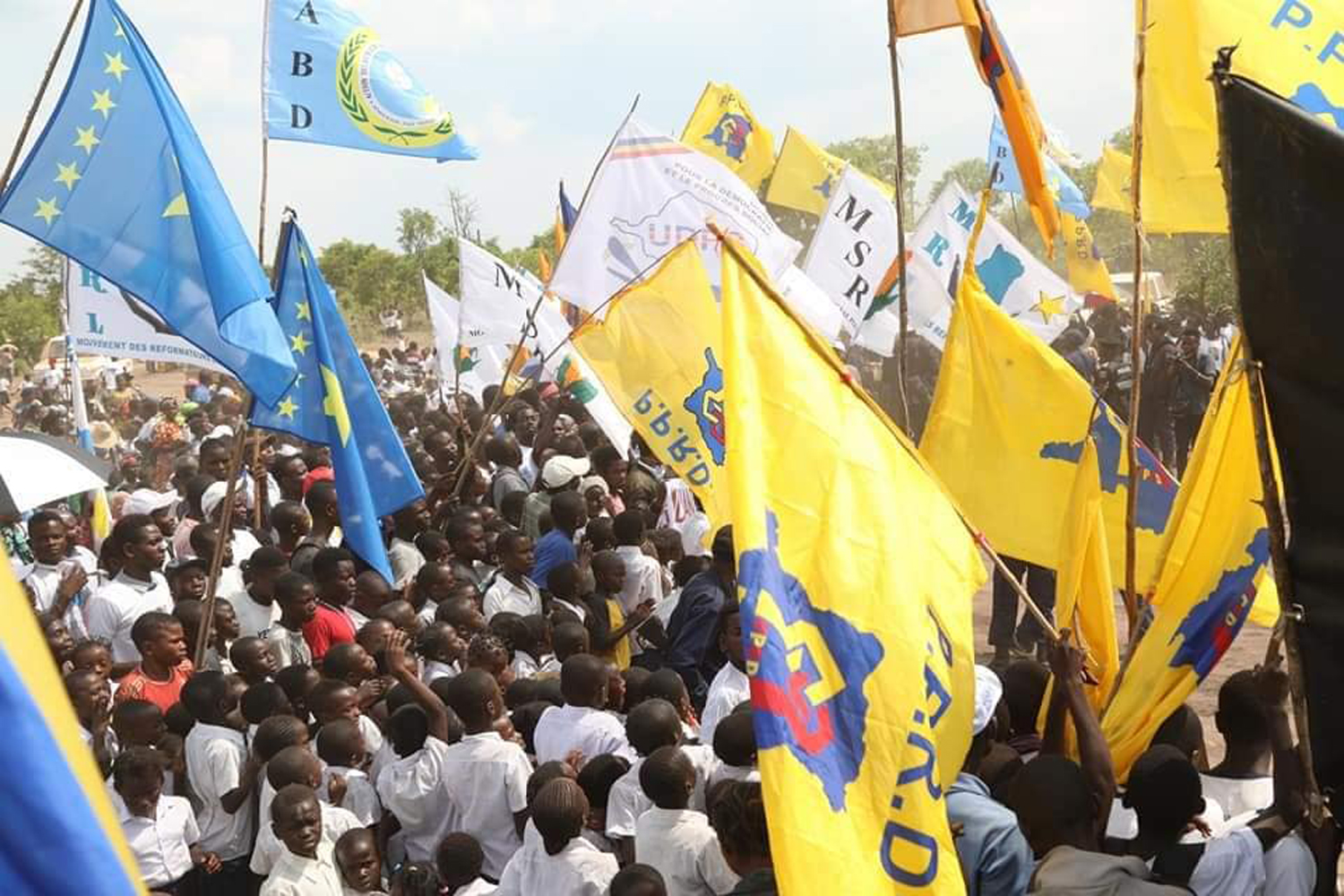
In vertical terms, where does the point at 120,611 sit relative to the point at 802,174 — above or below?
below

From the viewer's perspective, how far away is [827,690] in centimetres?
357

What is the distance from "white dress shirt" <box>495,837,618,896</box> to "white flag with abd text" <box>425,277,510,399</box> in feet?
28.7

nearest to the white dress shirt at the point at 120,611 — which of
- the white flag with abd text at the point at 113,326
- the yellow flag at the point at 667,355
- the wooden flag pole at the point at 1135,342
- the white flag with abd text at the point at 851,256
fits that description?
the white flag with abd text at the point at 113,326

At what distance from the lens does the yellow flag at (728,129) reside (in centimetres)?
1579

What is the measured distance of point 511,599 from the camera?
7.46 m

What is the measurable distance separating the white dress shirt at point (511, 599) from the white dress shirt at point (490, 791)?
206cm

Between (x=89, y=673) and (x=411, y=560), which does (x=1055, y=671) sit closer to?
(x=89, y=673)

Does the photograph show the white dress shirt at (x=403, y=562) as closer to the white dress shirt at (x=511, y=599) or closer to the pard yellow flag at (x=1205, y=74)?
the white dress shirt at (x=511, y=599)

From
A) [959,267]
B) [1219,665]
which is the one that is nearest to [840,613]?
[1219,665]

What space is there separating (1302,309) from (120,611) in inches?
212

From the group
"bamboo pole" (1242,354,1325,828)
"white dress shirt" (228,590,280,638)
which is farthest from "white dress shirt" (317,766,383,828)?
"bamboo pole" (1242,354,1325,828)

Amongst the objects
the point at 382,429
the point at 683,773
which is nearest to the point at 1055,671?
the point at 683,773

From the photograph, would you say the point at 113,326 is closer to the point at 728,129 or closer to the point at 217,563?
the point at 217,563

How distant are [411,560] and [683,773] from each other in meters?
4.07
